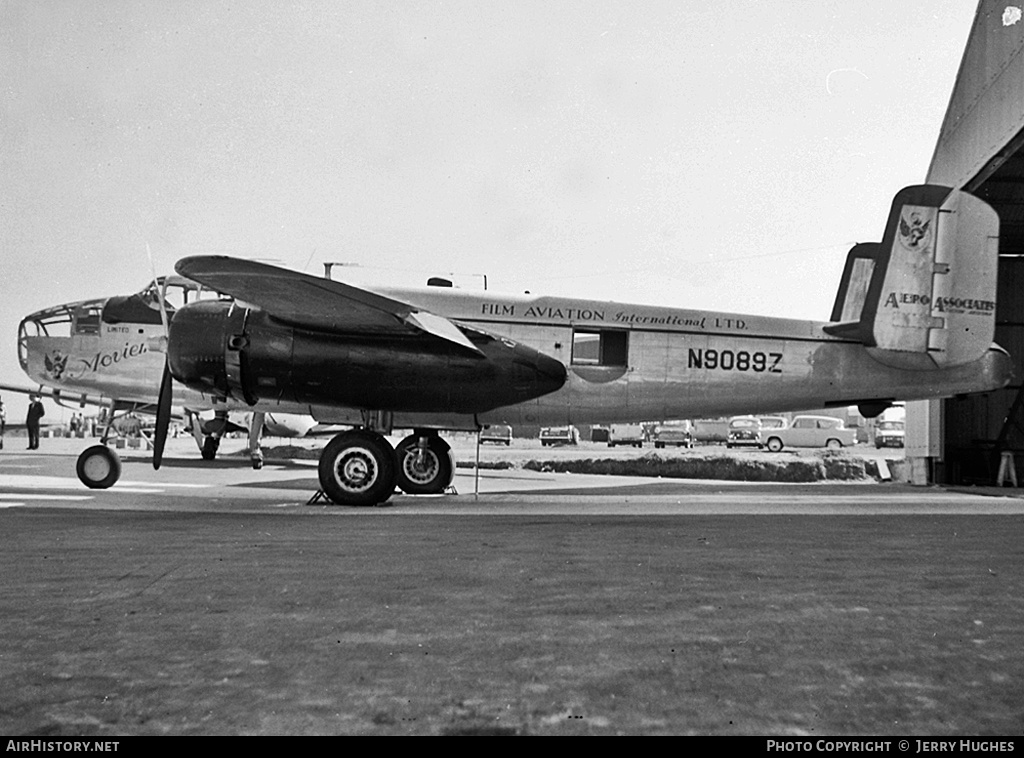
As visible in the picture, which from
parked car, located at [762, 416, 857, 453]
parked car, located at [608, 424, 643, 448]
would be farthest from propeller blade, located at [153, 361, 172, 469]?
parked car, located at [608, 424, 643, 448]

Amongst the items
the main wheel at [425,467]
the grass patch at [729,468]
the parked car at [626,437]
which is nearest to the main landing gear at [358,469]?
the main wheel at [425,467]

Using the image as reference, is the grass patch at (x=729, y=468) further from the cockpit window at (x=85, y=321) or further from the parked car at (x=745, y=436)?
→ the parked car at (x=745, y=436)

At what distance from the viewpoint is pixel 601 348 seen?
1038cm

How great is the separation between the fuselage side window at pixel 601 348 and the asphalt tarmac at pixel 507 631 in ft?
14.9

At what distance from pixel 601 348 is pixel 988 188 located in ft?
32.6

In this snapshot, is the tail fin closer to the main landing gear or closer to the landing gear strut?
the main landing gear

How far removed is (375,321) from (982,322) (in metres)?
8.46

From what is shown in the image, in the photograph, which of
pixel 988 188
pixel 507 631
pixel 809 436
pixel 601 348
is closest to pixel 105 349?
pixel 601 348

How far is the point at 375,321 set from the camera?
342 inches

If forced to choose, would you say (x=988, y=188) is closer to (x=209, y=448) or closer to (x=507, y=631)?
(x=507, y=631)

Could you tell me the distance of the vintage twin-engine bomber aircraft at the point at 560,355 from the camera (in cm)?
877

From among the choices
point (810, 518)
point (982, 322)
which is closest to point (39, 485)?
point (810, 518)

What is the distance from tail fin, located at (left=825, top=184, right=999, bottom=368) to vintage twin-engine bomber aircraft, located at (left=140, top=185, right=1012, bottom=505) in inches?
0.8
